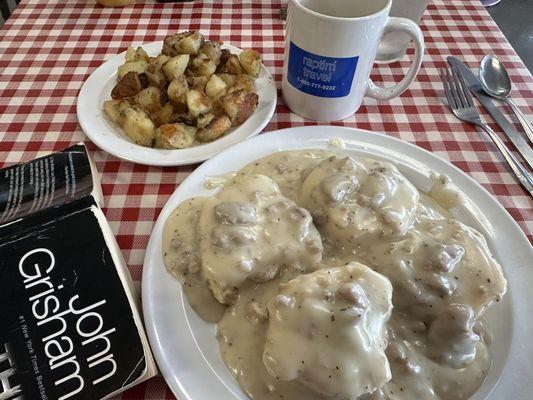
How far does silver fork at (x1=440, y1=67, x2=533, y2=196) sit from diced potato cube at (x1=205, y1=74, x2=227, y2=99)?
78 cm

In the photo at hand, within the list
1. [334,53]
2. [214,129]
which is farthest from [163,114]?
[334,53]

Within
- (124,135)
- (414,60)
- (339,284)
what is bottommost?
(124,135)

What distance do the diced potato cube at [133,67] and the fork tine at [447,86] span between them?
102cm

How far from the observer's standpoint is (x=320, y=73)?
1.28 metres

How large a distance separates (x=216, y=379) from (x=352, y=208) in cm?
47

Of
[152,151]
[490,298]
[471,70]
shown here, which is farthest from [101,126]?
[471,70]

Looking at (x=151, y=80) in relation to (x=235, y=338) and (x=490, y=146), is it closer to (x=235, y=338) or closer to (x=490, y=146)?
(x=235, y=338)

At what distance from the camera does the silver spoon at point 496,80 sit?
1.50 m

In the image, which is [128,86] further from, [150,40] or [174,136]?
[150,40]

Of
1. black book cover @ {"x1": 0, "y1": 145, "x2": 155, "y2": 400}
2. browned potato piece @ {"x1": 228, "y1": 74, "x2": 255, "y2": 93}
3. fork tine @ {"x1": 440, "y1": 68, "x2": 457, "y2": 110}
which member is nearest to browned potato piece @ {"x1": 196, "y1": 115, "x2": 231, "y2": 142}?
browned potato piece @ {"x1": 228, "y1": 74, "x2": 255, "y2": 93}

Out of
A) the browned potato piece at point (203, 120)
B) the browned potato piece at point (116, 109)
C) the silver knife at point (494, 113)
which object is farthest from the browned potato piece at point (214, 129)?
the silver knife at point (494, 113)

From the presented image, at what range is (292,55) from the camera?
1.29 metres

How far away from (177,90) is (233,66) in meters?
0.24

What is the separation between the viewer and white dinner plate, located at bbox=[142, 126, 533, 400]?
0.81m
